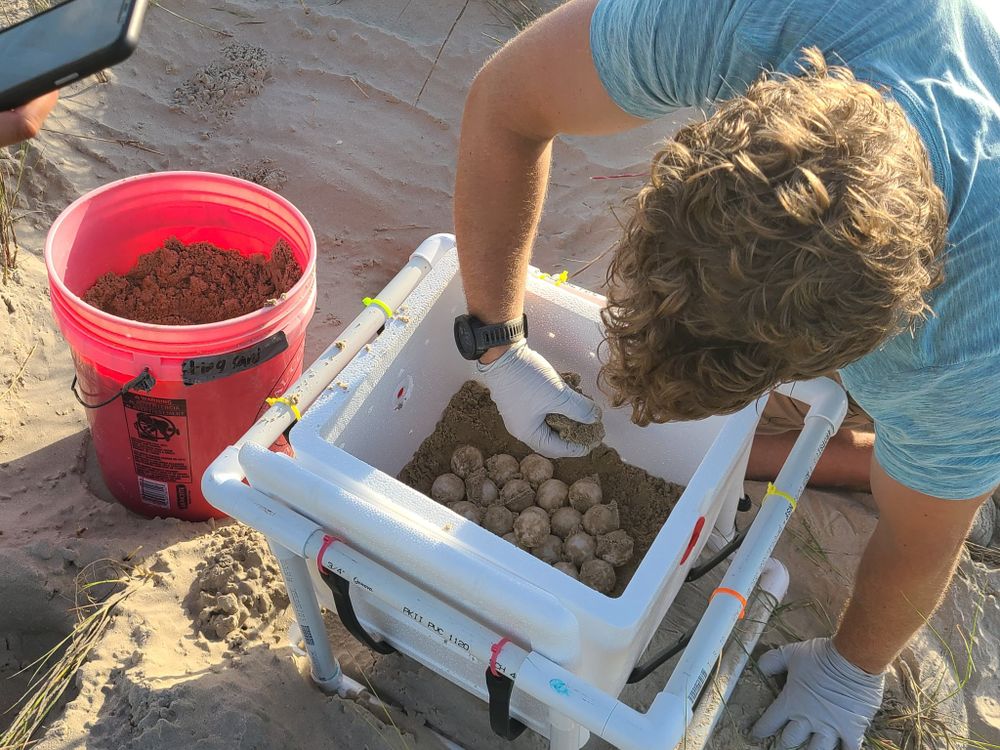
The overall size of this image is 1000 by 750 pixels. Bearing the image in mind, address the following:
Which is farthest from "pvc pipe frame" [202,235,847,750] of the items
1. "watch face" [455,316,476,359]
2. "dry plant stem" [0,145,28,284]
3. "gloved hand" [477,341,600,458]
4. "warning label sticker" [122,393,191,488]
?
"dry plant stem" [0,145,28,284]

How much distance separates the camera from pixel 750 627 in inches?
64.5

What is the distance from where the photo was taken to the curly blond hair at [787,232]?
0.98m

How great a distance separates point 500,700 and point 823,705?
2.61 ft

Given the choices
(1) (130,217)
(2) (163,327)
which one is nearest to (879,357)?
(2) (163,327)

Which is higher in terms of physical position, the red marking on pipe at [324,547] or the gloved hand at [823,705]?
the red marking on pipe at [324,547]

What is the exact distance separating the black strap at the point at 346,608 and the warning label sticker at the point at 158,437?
51cm

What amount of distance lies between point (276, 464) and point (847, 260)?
805mm

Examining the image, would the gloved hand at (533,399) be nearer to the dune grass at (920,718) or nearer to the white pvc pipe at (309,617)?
the white pvc pipe at (309,617)

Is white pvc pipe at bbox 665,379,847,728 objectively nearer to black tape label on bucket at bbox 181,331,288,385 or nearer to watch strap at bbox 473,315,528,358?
watch strap at bbox 473,315,528,358

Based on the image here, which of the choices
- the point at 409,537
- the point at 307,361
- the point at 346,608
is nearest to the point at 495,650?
the point at 409,537

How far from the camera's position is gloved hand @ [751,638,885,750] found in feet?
5.79

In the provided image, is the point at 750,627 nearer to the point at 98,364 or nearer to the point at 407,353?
the point at 407,353

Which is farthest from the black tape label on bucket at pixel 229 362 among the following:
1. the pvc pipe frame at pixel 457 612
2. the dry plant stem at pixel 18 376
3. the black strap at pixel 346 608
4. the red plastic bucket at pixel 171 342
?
the dry plant stem at pixel 18 376

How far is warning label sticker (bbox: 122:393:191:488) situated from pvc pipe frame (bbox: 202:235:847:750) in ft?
1.20
